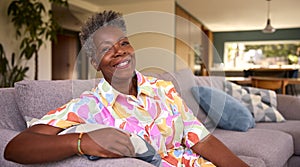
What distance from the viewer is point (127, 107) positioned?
1104 mm

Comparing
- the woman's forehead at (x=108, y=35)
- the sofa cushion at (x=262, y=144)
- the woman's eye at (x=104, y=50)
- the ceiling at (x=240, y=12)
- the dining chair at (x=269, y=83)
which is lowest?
the sofa cushion at (x=262, y=144)

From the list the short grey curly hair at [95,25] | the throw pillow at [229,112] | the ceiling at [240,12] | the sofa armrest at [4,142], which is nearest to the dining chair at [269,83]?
the throw pillow at [229,112]

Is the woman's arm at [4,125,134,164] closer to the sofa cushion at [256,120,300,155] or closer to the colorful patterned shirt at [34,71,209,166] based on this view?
the colorful patterned shirt at [34,71,209,166]

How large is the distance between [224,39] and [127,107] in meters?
10.3

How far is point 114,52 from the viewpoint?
108cm

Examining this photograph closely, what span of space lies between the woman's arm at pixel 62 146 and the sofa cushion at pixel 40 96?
1.14ft

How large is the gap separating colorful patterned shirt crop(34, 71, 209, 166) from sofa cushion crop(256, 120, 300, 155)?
1246mm

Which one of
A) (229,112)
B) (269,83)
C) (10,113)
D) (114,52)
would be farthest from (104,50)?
(269,83)

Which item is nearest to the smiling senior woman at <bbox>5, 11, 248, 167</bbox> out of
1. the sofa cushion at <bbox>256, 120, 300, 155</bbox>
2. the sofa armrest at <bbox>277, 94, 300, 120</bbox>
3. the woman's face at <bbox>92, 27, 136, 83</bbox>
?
the woman's face at <bbox>92, 27, 136, 83</bbox>

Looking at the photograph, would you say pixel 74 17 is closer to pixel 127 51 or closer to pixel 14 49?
pixel 14 49

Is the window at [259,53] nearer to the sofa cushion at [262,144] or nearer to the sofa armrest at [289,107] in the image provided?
the sofa armrest at [289,107]

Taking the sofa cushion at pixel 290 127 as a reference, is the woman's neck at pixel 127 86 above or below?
above

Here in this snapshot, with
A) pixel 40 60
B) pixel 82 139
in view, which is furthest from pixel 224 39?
pixel 82 139

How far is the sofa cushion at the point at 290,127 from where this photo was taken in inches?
86.5
